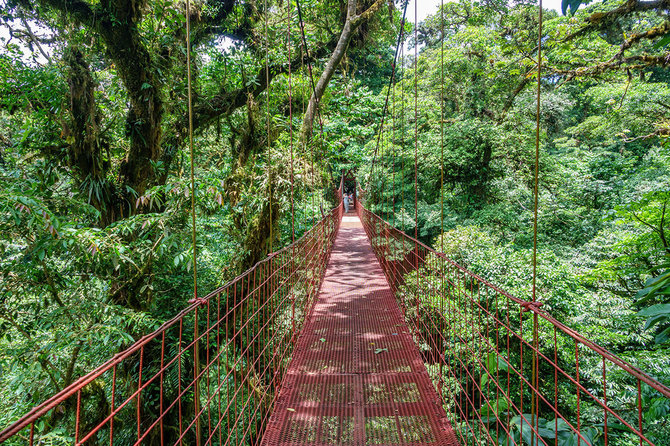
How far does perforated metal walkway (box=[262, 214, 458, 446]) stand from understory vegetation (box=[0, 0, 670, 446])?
0.88m

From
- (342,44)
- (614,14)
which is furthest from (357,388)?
(614,14)

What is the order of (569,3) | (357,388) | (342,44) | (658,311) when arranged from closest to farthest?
1. (569,3)
2. (658,311)
3. (357,388)
4. (342,44)

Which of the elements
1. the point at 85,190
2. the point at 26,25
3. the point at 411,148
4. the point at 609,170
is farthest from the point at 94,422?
the point at 609,170

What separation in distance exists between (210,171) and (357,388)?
3.63m

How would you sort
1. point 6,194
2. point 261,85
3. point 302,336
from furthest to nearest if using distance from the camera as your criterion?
point 261,85
point 302,336
point 6,194

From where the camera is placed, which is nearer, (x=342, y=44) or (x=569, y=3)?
(x=569, y=3)

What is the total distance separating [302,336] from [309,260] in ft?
3.40

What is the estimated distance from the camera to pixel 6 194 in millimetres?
1919

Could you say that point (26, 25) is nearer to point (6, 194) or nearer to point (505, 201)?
point (6, 194)

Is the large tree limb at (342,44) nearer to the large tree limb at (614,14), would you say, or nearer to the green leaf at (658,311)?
the large tree limb at (614,14)

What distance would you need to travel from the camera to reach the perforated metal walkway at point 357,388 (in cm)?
147

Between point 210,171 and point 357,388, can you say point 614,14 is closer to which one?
point 357,388

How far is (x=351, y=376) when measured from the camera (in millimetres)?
1955

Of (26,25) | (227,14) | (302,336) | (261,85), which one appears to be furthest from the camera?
(261,85)
